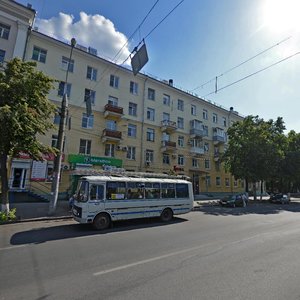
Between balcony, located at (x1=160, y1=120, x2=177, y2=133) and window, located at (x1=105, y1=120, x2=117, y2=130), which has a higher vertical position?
balcony, located at (x1=160, y1=120, x2=177, y2=133)

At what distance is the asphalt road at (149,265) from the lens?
166 inches

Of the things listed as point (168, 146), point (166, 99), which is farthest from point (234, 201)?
point (166, 99)

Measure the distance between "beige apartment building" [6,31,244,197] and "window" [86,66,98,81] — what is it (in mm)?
118

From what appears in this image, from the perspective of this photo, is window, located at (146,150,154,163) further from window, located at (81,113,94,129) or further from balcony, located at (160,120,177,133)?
window, located at (81,113,94,129)

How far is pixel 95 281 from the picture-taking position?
4.66 meters

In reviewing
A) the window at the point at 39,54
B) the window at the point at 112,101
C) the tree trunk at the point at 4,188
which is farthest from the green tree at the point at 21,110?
the window at the point at 112,101

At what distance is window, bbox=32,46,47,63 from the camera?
23484 mm

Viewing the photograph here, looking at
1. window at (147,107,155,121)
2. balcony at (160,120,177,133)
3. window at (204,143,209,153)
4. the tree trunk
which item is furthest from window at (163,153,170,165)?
the tree trunk

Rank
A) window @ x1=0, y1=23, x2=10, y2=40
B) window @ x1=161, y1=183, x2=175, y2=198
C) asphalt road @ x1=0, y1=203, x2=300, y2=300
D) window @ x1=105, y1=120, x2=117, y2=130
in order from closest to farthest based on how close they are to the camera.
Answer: asphalt road @ x1=0, y1=203, x2=300, y2=300 → window @ x1=161, y1=183, x2=175, y2=198 → window @ x1=0, y1=23, x2=10, y2=40 → window @ x1=105, y1=120, x2=117, y2=130

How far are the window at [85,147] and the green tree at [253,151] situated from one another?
17679mm

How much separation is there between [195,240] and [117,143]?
812 inches

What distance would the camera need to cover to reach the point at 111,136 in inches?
1044

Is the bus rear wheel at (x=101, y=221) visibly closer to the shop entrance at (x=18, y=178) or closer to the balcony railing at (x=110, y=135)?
the shop entrance at (x=18, y=178)

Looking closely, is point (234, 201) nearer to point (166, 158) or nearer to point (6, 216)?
point (166, 158)
